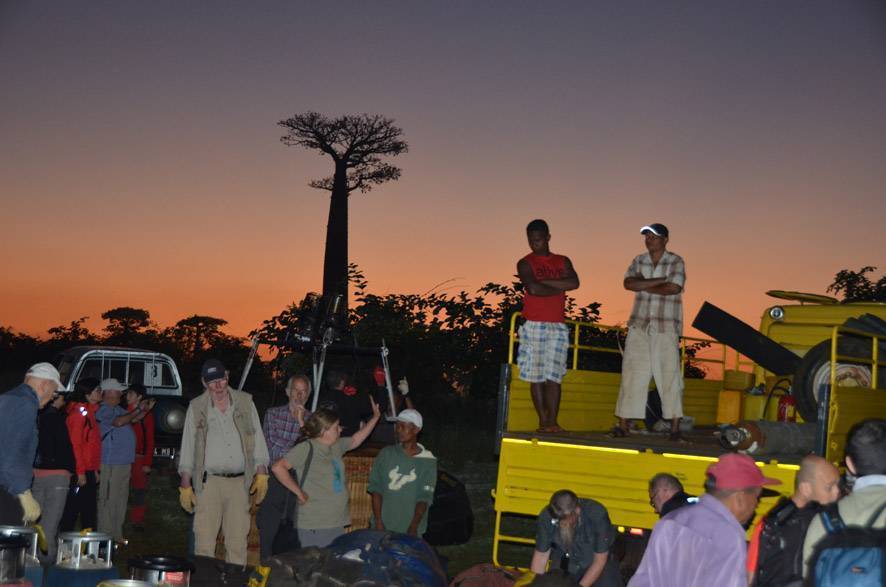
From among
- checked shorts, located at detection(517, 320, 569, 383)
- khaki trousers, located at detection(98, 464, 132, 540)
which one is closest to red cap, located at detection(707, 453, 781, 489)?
checked shorts, located at detection(517, 320, 569, 383)

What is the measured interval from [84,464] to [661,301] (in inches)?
240

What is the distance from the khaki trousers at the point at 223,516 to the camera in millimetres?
9180

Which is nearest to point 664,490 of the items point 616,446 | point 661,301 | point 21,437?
point 616,446

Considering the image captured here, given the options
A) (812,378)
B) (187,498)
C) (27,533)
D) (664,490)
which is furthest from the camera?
(812,378)

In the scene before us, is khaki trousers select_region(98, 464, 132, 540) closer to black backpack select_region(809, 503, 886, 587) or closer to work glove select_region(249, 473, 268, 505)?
work glove select_region(249, 473, 268, 505)

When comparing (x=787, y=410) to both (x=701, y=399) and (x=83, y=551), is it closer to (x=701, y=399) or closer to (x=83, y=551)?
(x=701, y=399)

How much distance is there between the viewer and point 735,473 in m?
5.38

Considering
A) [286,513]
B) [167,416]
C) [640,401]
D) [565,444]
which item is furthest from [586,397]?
[167,416]

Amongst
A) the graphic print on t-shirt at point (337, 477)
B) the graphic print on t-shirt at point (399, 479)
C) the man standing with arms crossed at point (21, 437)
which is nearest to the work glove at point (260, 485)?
the graphic print on t-shirt at point (337, 477)

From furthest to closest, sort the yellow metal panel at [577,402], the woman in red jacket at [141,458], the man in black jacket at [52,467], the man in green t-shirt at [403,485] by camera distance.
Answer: the woman in red jacket at [141,458]
the man in black jacket at [52,467]
the yellow metal panel at [577,402]
the man in green t-shirt at [403,485]

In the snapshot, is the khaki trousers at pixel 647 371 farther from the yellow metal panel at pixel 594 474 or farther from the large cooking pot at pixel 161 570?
the large cooking pot at pixel 161 570

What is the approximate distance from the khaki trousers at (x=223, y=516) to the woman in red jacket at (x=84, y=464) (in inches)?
119

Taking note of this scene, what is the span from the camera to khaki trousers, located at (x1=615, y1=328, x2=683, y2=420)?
9547 millimetres

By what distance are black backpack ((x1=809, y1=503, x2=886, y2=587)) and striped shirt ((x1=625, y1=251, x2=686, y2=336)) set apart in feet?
15.1
